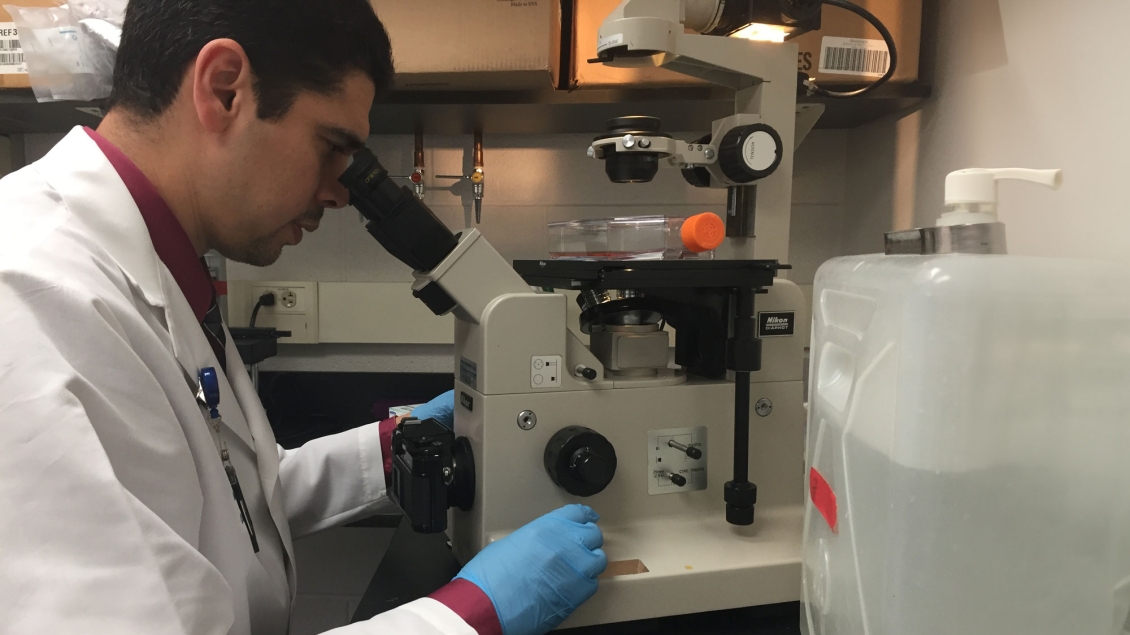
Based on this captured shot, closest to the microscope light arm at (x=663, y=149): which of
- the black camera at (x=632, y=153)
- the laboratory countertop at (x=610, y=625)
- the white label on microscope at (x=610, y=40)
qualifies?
the black camera at (x=632, y=153)

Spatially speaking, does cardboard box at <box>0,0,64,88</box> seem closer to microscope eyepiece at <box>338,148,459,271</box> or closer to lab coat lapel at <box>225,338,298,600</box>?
lab coat lapel at <box>225,338,298,600</box>

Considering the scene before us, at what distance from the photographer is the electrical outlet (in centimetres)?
168

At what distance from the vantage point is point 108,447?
1.77 feet

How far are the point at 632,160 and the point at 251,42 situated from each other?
455 mm

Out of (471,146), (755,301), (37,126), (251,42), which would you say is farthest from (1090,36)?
(37,126)

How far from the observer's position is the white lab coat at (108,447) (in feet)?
1.58

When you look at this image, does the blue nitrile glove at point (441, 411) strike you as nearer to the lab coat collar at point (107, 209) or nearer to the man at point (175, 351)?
the man at point (175, 351)

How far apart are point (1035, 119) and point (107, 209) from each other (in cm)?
118

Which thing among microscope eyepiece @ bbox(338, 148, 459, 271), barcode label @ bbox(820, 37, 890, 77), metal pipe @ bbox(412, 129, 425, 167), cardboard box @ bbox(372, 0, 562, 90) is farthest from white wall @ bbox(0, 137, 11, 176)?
barcode label @ bbox(820, 37, 890, 77)

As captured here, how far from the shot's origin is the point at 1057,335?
0.48 metres

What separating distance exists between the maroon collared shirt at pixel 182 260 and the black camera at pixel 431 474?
0.28 feet

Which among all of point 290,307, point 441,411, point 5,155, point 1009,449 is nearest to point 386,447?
point 441,411

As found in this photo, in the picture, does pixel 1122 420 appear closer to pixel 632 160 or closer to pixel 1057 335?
pixel 1057 335

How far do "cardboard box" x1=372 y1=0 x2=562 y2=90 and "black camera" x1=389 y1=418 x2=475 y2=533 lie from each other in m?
0.72
